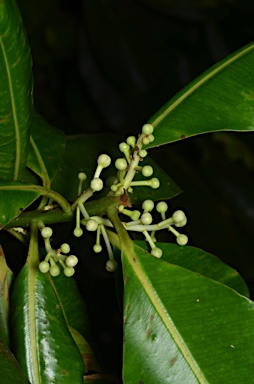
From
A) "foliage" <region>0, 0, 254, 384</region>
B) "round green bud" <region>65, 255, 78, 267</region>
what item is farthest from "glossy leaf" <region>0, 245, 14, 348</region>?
A: "round green bud" <region>65, 255, 78, 267</region>

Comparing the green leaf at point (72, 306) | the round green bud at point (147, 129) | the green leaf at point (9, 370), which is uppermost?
the round green bud at point (147, 129)

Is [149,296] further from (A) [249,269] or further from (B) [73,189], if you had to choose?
(A) [249,269]

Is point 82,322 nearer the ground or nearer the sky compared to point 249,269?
nearer the sky

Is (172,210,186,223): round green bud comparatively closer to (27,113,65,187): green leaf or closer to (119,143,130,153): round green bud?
(119,143,130,153): round green bud

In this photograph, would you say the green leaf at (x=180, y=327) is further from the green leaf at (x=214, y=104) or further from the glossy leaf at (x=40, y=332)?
the green leaf at (x=214, y=104)

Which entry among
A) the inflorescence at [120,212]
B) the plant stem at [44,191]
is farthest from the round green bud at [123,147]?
the plant stem at [44,191]

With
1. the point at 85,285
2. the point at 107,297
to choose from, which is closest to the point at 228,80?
the point at 85,285

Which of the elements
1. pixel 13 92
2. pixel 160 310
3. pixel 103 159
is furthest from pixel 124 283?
pixel 13 92

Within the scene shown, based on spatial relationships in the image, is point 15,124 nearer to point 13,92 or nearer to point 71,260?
point 13,92
